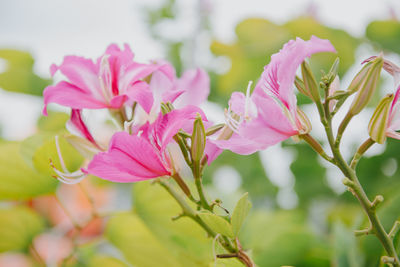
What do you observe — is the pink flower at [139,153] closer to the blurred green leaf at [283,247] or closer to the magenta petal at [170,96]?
the magenta petal at [170,96]

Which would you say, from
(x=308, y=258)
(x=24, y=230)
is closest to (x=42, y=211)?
(x=24, y=230)

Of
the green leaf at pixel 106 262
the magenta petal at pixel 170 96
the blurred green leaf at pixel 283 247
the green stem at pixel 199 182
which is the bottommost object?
the blurred green leaf at pixel 283 247

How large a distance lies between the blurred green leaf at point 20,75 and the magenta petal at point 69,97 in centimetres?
23

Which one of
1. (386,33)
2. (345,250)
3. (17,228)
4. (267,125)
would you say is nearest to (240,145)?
(267,125)

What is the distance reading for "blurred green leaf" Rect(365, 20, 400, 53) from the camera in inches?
21.1

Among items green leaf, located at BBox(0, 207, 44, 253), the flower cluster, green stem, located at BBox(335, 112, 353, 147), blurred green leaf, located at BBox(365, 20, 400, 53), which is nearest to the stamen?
the flower cluster

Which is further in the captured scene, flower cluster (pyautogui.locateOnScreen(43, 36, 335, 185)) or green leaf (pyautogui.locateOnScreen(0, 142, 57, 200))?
green leaf (pyautogui.locateOnScreen(0, 142, 57, 200))

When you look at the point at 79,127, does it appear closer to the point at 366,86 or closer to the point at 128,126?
the point at 128,126

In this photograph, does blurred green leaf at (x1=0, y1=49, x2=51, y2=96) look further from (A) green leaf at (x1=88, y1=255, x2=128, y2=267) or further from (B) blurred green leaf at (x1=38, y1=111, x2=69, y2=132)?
(A) green leaf at (x1=88, y1=255, x2=128, y2=267)

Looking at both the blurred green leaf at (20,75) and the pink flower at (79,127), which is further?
the blurred green leaf at (20,75)

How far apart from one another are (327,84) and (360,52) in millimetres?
→ 444

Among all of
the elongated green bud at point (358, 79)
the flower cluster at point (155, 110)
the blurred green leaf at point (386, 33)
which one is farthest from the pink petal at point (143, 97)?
the blurred green leaf at point (386, 33)

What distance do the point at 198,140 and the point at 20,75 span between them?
1.05 feet

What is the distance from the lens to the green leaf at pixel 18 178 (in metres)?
0.33
